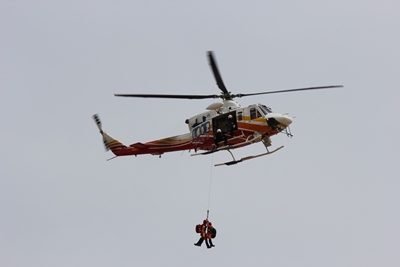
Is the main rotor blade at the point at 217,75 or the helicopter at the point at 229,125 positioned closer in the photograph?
the main rotor blade at the point at 217,75

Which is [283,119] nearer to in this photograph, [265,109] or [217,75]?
[265,109]

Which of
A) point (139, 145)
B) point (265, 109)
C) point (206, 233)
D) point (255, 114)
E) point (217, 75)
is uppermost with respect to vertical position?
point (217, 75)

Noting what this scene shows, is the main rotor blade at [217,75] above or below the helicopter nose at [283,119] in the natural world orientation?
above

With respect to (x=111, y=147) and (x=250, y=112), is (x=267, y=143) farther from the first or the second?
(x=111, y=147)

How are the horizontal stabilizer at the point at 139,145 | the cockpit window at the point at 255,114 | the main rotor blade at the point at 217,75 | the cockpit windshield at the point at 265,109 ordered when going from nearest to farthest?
the main rotor blade at the point at 217,75 → the cockpit window at the point at 255,114 → the cockpit windshield at the point at 265,109 → the horizontal stabilizer at the point at 139,145

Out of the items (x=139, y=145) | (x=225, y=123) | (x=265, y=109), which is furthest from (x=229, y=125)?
(x=139, y=145)

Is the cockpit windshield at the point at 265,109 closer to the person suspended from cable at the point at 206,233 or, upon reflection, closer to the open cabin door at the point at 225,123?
the open cabin door at the point at 225,123

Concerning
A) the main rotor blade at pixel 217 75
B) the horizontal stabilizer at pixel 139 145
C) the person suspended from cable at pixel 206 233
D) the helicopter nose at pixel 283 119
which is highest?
the main rotor blade at pixel 217 75

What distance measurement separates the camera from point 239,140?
37.8m

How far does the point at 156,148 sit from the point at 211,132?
394cm

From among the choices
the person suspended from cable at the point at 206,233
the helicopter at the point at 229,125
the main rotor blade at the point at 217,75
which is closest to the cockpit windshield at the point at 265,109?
the helicopter at the point at 229,125

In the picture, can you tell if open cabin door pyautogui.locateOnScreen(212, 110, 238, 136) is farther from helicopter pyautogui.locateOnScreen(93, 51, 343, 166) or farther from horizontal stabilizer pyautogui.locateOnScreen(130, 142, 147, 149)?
horizontal stabilizer pyautogui.locateOnScreen(130, 142, 147, 149)

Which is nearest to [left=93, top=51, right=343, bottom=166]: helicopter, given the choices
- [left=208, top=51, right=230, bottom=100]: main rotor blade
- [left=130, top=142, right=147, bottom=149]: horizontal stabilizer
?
[left=208, top=51, right=230, bottom=100]: main rotor blade

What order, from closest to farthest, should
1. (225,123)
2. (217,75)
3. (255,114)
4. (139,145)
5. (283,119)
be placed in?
(217,75) < (283,119) < (255,114) < (225,123) < (139,145)
